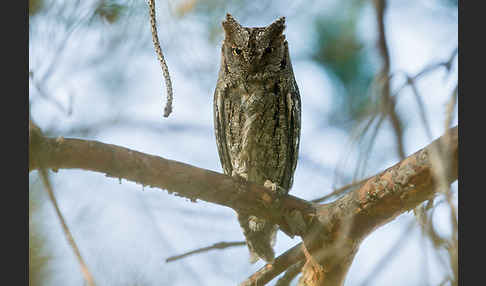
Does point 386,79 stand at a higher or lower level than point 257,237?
lower

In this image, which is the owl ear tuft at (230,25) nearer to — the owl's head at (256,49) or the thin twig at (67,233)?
the owl's head at (256,49)

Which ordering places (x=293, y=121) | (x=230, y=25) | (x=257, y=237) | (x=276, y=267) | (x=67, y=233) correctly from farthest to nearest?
(x=293, y=121), (x=230, y=25), (x=257, y=237), (x=276, y=267), (x=67, y=233)

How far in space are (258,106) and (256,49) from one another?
1.11ft

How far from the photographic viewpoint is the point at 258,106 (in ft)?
8.96

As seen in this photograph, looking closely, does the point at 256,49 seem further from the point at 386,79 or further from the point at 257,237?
the point at 386,79

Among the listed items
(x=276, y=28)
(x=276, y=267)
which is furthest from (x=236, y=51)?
(x=276, y=267)

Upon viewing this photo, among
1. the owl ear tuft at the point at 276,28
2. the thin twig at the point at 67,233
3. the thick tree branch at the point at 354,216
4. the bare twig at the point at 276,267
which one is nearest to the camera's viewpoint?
the thin twig at the point at 67,233

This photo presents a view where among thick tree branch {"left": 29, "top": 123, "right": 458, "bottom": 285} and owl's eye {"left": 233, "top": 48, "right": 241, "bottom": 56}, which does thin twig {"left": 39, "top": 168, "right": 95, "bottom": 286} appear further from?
owl's eye {"left": 233, "top": 48, "right": 241, "bottom": 56}

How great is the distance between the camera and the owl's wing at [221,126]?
9.29 feet

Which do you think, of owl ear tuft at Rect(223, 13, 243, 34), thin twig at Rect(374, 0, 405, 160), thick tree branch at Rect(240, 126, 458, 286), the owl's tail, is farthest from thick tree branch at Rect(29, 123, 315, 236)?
owl ear tuft at Rect(223, 13, 243, 34)

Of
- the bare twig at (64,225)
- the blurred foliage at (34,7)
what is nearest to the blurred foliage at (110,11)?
the blurred foliage at (34,7)

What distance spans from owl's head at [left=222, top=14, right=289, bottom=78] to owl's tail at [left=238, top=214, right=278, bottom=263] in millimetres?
852

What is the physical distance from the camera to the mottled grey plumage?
2.73 m

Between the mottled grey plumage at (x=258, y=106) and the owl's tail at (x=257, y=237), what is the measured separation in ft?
1.00
